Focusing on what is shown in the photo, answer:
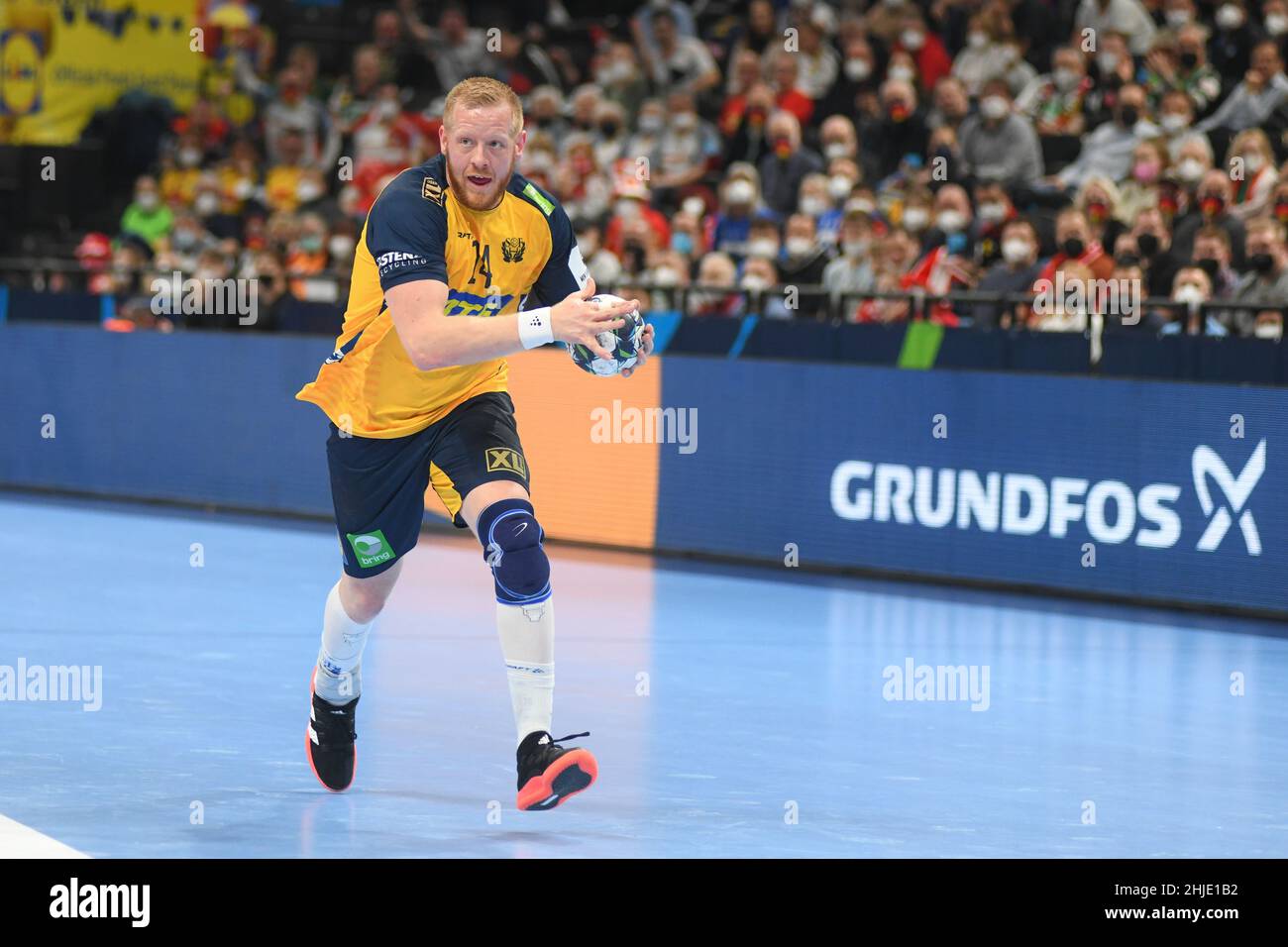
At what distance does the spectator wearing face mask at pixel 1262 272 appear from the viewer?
12.7 metres

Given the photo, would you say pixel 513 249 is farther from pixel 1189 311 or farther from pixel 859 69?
pixel 859 69

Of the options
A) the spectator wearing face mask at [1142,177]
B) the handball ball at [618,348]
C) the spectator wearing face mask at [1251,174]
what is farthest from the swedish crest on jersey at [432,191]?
the spectator wearing face mask at [1142,177]

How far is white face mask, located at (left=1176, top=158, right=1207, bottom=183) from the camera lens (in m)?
14.3

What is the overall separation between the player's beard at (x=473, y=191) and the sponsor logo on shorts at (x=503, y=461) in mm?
784

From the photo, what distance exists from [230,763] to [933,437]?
660cm

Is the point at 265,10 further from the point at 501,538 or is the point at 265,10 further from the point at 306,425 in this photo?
the point at 501,538

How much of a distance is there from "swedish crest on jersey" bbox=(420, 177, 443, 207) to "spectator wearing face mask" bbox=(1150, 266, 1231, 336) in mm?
6572

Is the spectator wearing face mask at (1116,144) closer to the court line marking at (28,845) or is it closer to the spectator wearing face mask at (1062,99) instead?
Answer: the spectator wearing face mask at (1062,99)

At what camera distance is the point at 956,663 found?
10312 mm

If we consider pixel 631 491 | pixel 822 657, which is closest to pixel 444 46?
pixel 631 491

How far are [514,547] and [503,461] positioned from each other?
35 centimetres

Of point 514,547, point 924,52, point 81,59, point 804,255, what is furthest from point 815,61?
point 514,547

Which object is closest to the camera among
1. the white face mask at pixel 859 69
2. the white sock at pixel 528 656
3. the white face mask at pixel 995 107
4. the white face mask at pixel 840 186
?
the white sock at pixel 528 656

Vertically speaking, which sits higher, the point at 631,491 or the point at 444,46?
the point at 444,46
